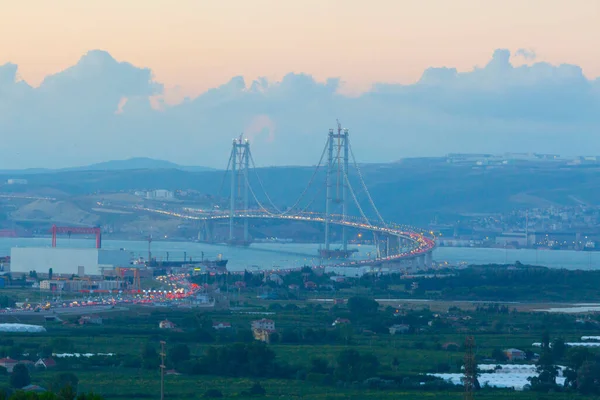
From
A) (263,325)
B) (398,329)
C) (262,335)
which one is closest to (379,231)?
(398,329)

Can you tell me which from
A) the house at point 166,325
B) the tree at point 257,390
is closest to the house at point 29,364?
the tree at point 257,390

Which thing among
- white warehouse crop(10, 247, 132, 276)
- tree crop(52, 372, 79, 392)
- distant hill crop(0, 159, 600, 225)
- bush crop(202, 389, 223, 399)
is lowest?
bush crop(202, 389, 223, 399)

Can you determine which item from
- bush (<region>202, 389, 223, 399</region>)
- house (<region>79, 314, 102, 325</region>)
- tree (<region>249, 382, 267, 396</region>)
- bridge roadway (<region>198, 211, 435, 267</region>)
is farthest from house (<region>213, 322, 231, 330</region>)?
bridge roadway (<region>198, 211, 435, 267</region>)

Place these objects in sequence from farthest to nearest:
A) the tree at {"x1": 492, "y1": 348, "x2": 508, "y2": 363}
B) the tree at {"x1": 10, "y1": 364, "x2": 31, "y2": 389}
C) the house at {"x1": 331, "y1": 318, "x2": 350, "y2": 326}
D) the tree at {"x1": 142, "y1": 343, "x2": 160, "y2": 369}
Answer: the house at {"x1": 331, "y1": 318, "x2": 350, "y2": 326} → the tree at {"x1": 492, "y1": 348, "x2": 508, "y2": 363} → the tree at {"x1": 142, "y1": 343, "x2": 160, "y2": 369} → the tree at {"x1": 10, "y1": 364, "x2": 31, "y2": 389}

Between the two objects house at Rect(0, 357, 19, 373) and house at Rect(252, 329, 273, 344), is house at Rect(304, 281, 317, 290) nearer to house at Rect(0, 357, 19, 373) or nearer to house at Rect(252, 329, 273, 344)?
house at Rect(252, 329, 273, 344)

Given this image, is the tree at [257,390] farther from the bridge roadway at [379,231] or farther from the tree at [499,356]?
the bridge roadway at [379,231]

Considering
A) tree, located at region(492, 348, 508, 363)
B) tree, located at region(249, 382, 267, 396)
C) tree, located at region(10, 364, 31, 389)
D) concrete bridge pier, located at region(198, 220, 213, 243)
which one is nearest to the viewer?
tree, located at region(10, 364, 31, 389)

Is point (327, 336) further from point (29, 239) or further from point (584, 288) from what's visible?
point (29, 239)
